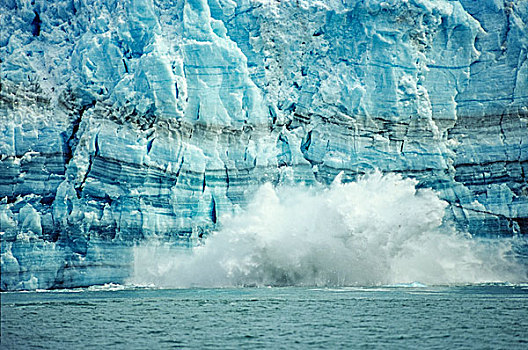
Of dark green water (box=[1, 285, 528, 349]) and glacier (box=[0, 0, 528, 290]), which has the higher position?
glacier (box=[0, 0, 528, 290])

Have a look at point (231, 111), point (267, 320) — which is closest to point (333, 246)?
point (231, 111)

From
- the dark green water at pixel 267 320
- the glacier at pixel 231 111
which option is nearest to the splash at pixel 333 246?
the glacier at pixel 231 111

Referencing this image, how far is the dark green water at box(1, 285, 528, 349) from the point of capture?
39.1 feet

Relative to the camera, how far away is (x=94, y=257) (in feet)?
68.7

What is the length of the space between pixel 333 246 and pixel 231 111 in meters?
5.34

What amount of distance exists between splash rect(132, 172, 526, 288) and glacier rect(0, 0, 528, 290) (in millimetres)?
548

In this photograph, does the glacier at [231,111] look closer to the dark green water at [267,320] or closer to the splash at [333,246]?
the splash at [333,246]

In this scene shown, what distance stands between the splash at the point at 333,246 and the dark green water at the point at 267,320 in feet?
5.80

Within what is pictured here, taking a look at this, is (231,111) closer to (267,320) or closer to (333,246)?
(333,246)

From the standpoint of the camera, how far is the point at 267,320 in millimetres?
14359

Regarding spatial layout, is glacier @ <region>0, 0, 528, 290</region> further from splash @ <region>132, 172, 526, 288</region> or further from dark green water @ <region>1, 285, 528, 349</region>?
dark green water @ <region>1, 285, 528, 349</region>

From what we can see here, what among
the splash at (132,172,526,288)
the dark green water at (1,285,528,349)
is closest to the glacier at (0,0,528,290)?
the splash at (132,172,526,288)

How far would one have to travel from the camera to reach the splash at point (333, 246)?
70.3 ft

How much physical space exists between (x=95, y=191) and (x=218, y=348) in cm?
1089
